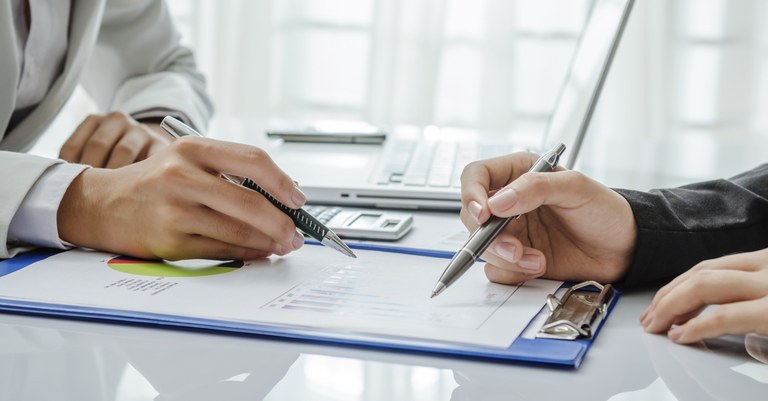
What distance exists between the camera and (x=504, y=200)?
2.18 feet

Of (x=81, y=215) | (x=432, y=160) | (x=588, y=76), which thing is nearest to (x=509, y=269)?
(x=81, y=215)

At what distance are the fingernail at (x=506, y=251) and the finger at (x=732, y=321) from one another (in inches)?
6.2

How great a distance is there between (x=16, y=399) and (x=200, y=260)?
0.31m

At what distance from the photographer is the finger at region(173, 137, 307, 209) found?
0.71m

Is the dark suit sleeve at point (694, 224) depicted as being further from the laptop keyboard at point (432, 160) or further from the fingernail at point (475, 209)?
the laptop keyboard at point (432, 160)

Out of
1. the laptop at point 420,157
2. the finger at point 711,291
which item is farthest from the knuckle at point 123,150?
the finger at point 711,291

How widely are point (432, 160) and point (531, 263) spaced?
1.64 ft

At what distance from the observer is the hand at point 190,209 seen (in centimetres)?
72

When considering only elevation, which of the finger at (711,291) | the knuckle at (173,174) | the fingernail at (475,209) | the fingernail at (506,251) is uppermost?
the knuckle at (173,174)

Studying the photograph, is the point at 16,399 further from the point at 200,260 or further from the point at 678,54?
the point at 678,54

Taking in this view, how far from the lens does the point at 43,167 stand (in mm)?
777

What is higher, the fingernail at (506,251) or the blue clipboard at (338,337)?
the fingernail at (506,251)

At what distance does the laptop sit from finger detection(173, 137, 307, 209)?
12.4 inches

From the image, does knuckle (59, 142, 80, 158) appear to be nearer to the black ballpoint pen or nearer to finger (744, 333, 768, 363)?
the black ballpoint pen
